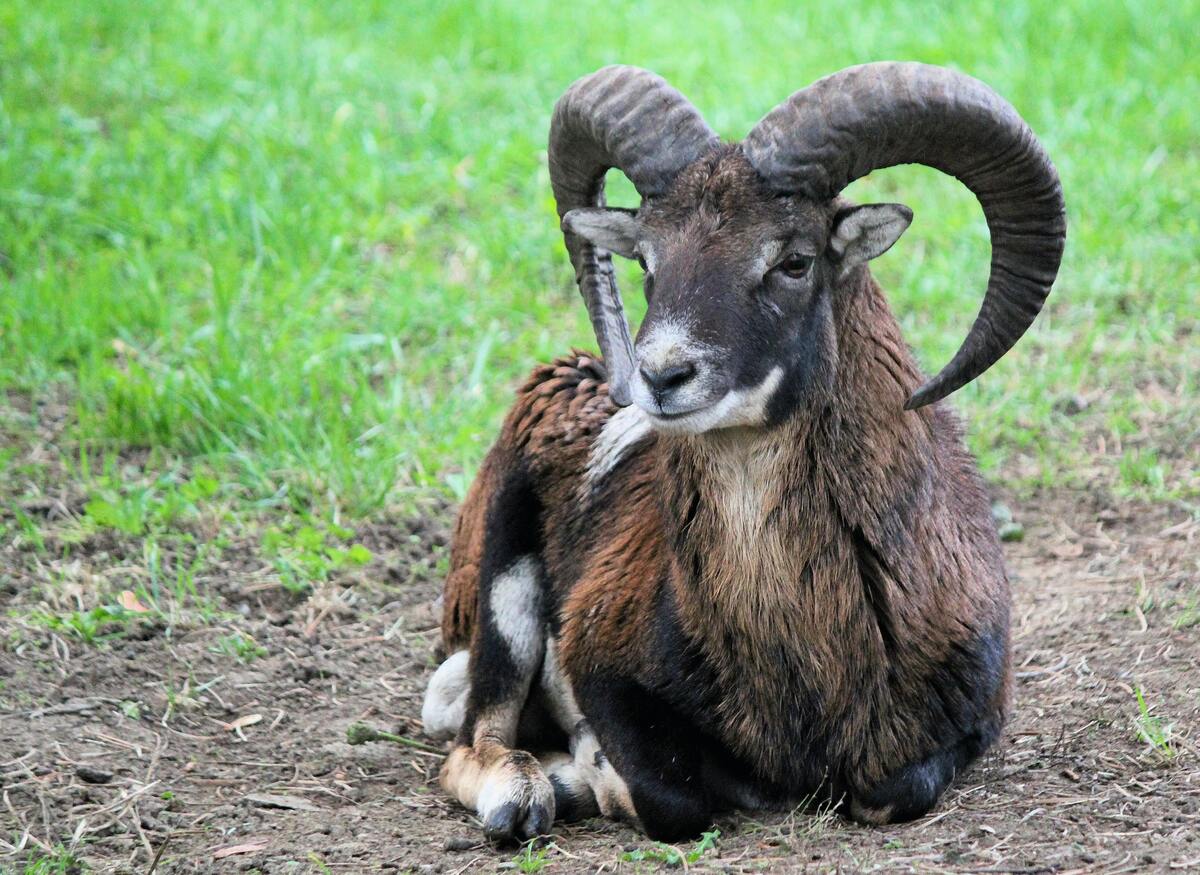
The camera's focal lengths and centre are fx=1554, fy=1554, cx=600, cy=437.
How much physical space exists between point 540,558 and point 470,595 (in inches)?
13.3

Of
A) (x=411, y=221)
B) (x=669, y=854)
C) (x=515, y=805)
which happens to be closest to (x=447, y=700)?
(x=515, y=805)

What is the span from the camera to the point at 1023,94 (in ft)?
35.9

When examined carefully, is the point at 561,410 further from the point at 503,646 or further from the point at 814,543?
the point at 814,543

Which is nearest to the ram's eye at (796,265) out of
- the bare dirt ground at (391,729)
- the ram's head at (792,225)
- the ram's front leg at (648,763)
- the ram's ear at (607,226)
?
the ram's head at (792,225)

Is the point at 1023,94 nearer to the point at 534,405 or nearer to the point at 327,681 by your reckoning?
the point at 534,405

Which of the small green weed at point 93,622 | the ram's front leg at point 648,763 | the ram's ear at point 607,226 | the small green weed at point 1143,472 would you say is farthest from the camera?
the small green weed at point 1143,472

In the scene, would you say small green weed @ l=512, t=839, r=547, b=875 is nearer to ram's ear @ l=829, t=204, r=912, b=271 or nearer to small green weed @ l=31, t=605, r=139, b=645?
ram's ear @ l=829, t=204, r=912, b=271

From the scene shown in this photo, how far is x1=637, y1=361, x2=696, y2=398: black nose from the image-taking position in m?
4.17

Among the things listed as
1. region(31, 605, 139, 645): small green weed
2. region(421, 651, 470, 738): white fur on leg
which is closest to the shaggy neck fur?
region(421, 651, 470, 738): white fur on leg

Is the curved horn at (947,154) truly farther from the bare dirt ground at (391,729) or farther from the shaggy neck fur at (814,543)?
the bare dirt ground at (391,729)

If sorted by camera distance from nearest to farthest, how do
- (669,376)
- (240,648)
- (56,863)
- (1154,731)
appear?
(669,376) → (56,863) → (1154,731) → (240,648)

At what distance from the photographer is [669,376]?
4.18 m

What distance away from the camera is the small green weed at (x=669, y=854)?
4414 millimetres

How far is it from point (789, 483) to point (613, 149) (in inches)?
46.1
